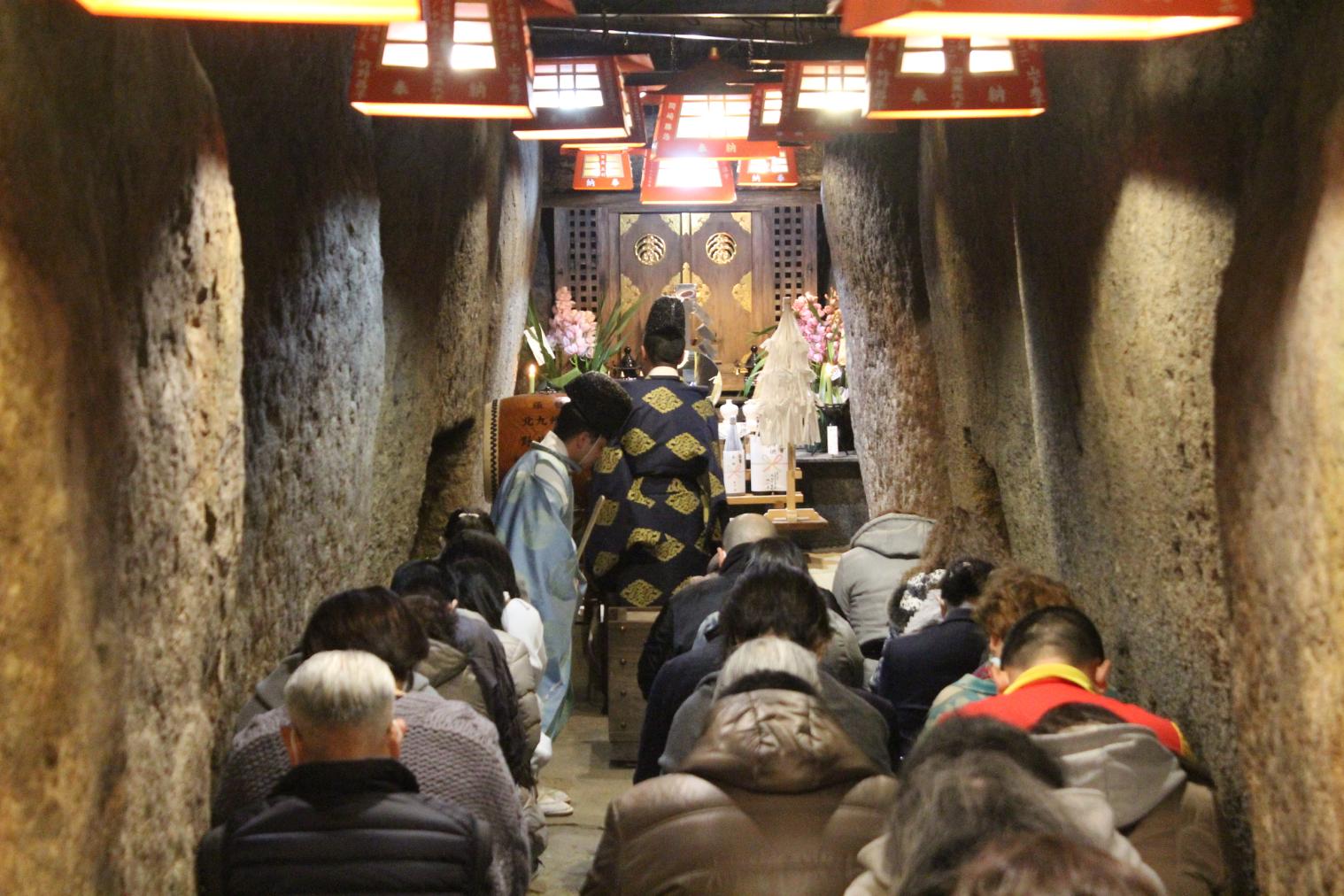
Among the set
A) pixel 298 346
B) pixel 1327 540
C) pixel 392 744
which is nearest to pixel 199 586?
pixel 392 744

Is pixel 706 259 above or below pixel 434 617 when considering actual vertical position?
above

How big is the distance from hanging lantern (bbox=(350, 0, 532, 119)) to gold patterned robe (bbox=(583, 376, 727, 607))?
2.12 m

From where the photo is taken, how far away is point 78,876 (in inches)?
102

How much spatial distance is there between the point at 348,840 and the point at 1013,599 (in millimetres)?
1844

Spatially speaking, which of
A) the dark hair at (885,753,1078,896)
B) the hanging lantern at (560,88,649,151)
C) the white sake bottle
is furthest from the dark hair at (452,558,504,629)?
the white sake bottle

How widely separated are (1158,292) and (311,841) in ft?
9.07

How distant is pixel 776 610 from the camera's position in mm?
3623

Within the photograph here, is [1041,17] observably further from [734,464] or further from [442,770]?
[734,464]

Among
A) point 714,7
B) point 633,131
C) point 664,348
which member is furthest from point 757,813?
point 714,7

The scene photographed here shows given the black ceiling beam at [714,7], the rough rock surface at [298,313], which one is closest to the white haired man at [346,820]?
the rough rock surface at [298,313]

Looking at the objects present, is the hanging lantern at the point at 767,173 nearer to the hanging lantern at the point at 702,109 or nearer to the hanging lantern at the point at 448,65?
the hanging lantern at the point at 702,109

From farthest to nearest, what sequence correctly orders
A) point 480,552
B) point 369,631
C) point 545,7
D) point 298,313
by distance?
point 545,7
point 480,552
point 298,313
point 369,631

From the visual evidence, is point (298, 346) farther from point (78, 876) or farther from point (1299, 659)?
point (1299, 659)

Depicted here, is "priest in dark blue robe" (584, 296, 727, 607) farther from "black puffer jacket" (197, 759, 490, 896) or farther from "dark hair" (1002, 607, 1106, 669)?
"black puffer jacket" (197, 759, 490, 896)
